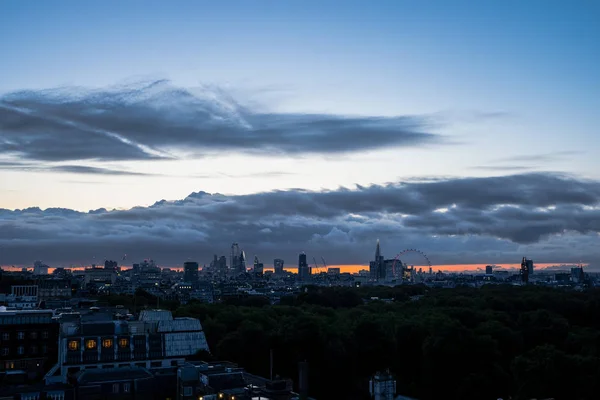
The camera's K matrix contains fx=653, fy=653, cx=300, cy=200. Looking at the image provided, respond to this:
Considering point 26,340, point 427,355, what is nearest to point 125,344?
point 26,340

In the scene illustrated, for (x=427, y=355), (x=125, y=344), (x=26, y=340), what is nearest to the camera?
(x=125, y=344)

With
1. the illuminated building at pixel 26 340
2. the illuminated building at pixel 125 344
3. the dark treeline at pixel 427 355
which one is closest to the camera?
the illuminated building at pixel 125 344

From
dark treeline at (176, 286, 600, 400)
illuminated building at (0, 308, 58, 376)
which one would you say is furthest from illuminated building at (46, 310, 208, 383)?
dark treeline at (176, 286, 600, 400)

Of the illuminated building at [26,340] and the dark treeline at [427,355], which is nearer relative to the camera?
the dark treeline at [427,355]

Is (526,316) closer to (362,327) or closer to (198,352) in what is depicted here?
(362,327)

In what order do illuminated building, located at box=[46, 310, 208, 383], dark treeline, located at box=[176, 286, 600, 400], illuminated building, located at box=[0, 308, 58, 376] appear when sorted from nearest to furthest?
illuminated building, located at box=[46, 310, 208, 383]
dark treeline, located at box=[176, 286, 600, 400]
illuminated building, located at box=[0, 308, 58, 376]

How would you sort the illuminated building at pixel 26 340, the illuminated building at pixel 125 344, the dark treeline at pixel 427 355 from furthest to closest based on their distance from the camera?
the illuminated building at pixel 26 340, the dark treeline at pixel 427 355, the illuminated building at pixel 125 344

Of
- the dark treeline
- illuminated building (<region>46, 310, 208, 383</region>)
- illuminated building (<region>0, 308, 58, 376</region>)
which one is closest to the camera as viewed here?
illuminated building (<region>46, 310, 208, 383</region>)

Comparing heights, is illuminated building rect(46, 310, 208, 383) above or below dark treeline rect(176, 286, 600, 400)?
above

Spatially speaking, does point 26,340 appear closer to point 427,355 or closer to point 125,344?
point 125,344

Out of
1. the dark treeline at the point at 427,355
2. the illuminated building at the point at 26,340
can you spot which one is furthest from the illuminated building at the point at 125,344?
the dark treeline at the point at 427,355

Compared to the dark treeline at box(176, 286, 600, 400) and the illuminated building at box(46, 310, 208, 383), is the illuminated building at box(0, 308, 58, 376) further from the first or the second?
the dark treeline at box(176, 286, 600, 400)

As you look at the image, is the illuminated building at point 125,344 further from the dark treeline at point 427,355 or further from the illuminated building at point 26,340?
the dark treeline at point 427,355

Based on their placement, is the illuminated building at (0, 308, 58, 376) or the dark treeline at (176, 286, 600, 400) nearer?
the dark treeline at (176, 286, 600, 400)
